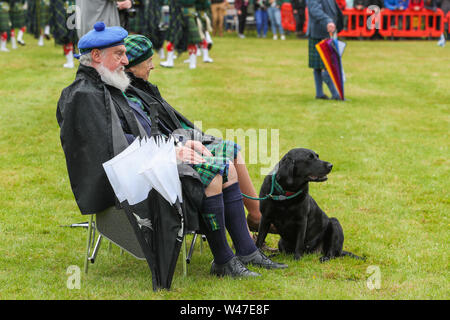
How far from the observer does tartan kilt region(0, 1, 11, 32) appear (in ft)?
59.2

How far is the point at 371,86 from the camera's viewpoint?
14297mm

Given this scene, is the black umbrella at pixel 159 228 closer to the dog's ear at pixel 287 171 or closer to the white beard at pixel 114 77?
the white beard at pixel 114 77

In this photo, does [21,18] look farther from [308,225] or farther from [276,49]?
[308,225]

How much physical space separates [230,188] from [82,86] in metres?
1.17

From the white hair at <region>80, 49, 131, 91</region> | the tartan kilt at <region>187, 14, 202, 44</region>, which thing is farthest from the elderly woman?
the tartan kilt at <region>187, 14, 202, 44</region>

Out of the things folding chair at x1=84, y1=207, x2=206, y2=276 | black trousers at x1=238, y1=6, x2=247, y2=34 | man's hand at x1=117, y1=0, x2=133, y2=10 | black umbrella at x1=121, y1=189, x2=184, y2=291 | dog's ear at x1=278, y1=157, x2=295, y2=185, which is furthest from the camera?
black trousers at x1=238, y1=6, x2=247, y2=34

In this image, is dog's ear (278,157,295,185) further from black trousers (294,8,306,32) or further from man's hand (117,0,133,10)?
black trousers (294,8,306,32)

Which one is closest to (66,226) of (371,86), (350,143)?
(350,143)

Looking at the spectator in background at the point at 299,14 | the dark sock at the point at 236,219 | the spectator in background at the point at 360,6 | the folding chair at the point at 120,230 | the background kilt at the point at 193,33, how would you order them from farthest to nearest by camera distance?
the spectator in background at the point at 299,14, the spectator in background at the point at 360,6, the background kilt at the point at 193,33, the dark sock at the point at 236,219, the folding chair at the point at 120,230

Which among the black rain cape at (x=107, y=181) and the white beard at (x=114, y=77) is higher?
the white beard at (x=114, y=77)

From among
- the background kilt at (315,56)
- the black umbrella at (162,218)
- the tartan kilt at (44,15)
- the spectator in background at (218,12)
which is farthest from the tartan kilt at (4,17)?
the black umbrella at (162,218)

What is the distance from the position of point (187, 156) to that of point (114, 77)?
721 millimetres

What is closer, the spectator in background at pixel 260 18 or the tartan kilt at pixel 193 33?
the tartan kilt at pixel 193 33

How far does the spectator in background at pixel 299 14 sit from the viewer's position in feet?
87.0
